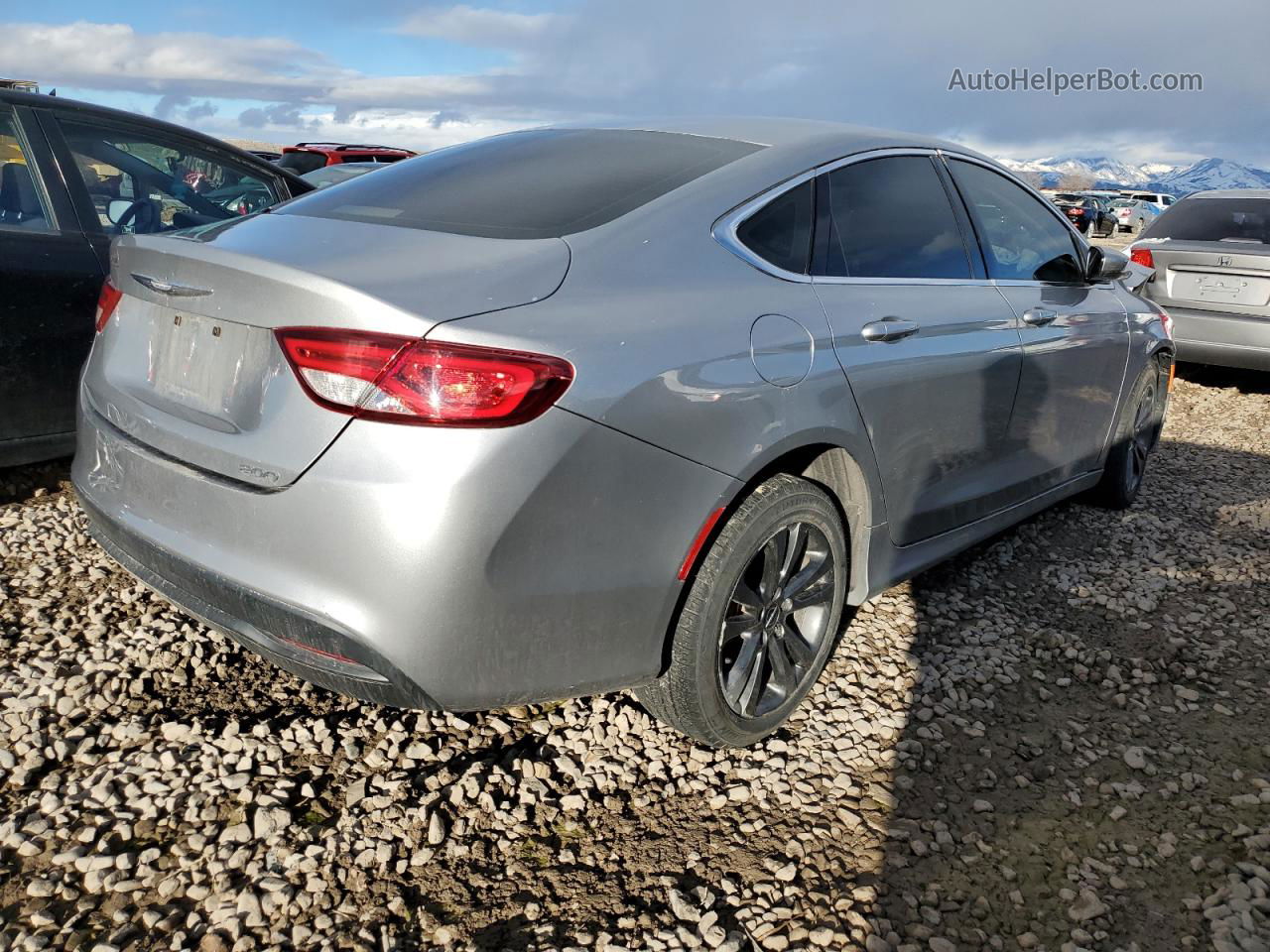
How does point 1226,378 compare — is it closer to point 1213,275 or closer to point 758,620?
point 1213,275

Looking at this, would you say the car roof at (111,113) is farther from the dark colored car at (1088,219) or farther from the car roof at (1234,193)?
the dark colored car at (1088,219)

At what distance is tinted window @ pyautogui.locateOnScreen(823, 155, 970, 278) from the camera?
109 inches

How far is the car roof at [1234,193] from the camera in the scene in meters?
7.50

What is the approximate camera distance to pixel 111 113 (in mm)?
4090

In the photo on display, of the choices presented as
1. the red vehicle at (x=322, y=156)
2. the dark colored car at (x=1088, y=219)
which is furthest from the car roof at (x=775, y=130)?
the dark colored car at (x=1088, y=219)

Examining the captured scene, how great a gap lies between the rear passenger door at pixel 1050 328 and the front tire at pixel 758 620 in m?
1.18

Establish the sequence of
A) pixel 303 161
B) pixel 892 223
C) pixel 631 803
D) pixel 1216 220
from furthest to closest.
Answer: pixel 303 161 < pixel 1216 220 < pixel 892 223 < pixel 631 803

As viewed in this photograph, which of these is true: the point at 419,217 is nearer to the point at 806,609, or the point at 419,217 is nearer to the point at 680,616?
the point at 680,616

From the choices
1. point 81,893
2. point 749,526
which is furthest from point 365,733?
point 749,526

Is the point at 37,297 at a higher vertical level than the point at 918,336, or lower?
lower

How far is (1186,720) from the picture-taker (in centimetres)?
294

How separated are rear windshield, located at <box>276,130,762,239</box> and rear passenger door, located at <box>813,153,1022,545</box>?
17.3 inches

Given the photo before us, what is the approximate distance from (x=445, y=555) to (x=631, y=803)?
97cm

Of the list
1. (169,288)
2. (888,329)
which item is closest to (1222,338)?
(888,329)
